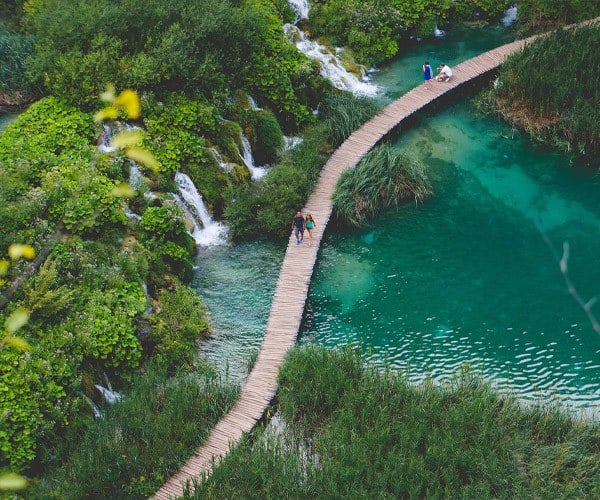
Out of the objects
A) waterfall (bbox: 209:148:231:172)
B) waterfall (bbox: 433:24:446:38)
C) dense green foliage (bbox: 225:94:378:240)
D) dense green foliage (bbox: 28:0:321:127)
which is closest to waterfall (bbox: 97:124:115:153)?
dense green foliage (bbox: 28:0:321:127)

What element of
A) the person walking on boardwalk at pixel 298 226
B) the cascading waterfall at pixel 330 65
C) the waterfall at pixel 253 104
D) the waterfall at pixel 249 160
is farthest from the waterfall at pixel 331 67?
the person walking on boardwalk at pixel 298 226

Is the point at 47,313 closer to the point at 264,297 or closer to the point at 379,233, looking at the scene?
the point at 264,297

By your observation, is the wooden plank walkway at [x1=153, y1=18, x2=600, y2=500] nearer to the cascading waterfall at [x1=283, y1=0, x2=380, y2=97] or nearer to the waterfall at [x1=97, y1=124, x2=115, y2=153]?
the cascading waterfall at [x1=283, y1=0, x2=380, y2=97]

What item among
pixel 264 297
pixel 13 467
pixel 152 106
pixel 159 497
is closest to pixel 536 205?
pixel 264 297

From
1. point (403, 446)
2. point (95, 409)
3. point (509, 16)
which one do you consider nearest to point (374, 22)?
point (509, 16)

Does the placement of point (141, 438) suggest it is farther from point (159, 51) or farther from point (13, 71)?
point (13, 71)
